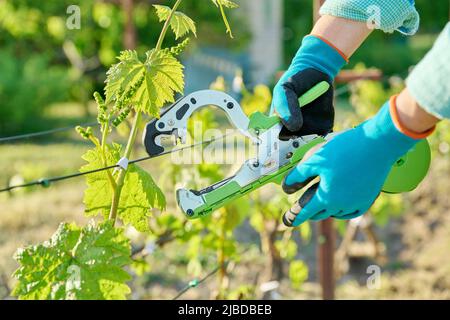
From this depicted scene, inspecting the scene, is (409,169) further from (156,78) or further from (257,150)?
(156,78)

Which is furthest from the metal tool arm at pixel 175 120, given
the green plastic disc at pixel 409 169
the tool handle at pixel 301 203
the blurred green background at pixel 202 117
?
the blurred green background at pixel 202 117

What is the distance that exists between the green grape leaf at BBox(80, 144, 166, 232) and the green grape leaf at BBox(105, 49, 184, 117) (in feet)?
0.44

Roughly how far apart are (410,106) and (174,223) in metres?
1.57

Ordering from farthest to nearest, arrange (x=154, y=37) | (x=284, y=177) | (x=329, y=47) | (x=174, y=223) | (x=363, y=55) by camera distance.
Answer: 1. (x=363, y=55)
2. (x=154, y=37)
3. (x=174, y=223)
4. (x=329, y=47)
5. (x=284, y=177)

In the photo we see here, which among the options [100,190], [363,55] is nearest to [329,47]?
[100,190]

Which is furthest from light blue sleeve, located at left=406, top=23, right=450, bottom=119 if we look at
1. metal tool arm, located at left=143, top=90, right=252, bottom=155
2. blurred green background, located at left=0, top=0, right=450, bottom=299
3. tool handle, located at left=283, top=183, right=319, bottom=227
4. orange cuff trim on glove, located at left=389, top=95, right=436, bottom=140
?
blurred green background, located at left=0, top=0, right=450, bottom=299

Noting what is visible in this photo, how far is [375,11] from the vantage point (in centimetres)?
189

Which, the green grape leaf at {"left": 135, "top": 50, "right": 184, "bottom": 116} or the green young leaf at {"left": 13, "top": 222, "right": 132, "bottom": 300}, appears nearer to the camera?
the green young leaf at {"left": 13, "top": 222, "right": 132, "bottom": 300}

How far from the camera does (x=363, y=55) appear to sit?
14.6 m

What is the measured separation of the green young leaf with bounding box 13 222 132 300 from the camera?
5.41 feet

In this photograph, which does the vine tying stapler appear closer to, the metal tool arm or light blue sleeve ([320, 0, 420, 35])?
the metal tool arm

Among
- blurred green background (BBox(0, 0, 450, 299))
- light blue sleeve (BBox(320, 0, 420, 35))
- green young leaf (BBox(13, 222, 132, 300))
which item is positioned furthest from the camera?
blurred green background (BBox(0, 0, 450, 299))

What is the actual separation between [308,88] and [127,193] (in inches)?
17.3

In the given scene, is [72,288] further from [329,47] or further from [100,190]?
[329,47]
